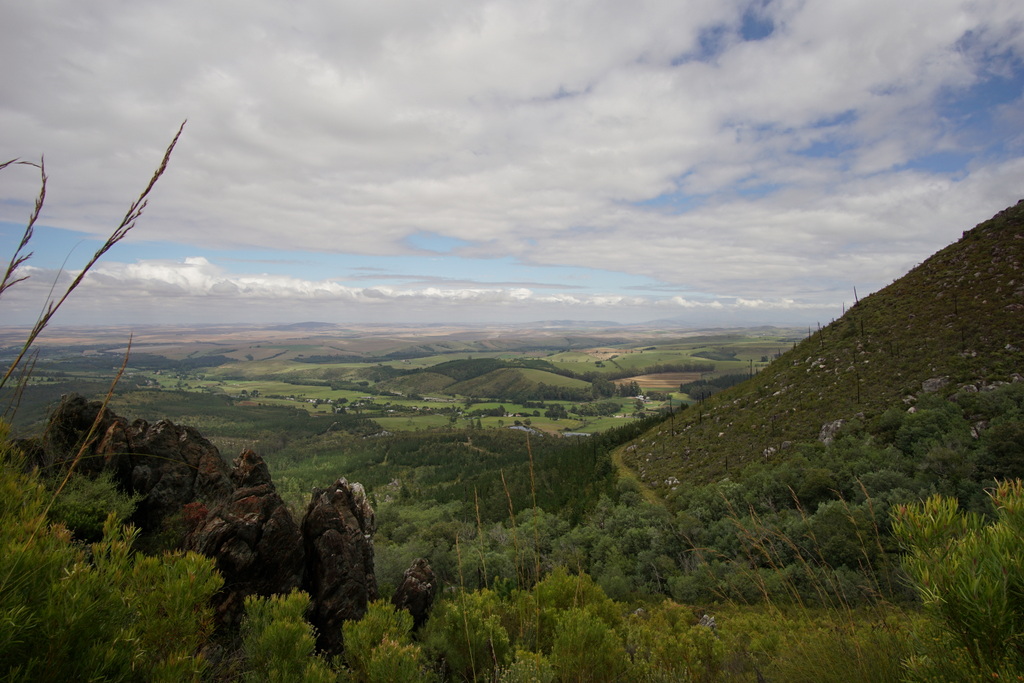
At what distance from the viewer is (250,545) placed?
29.9 feet

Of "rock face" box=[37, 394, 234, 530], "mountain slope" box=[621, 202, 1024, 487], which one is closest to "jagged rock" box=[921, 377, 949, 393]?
"mountain slope" box=[621, 202, 1024, 487]

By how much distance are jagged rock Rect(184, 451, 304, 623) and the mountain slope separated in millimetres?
34448

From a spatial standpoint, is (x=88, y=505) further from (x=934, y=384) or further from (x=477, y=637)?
(x=934, y=384)

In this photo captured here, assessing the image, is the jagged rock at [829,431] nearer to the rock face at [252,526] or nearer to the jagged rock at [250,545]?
the rock face at [252,526]

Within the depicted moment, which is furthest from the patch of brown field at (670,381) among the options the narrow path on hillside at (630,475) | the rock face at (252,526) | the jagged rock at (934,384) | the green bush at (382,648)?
the green bush at (382,648)

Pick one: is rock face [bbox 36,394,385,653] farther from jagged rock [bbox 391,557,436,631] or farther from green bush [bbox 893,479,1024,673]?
green bush [bbox 893,479,1024,673]

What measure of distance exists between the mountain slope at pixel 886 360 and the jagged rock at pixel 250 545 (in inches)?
1356

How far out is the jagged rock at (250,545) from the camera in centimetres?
858

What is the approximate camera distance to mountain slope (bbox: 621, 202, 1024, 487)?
101ft

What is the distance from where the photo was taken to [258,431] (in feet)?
414

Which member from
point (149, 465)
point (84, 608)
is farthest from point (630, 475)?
point (84, 608)

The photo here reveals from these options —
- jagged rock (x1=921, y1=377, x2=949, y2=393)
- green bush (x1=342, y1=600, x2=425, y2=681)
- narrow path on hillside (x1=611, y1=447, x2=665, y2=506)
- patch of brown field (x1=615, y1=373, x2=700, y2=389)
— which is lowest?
patch of brown field (x1=615, y1=373, x2=700, y2=389)

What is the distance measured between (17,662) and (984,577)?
5.00 meters

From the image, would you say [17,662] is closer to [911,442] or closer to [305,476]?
[911,442]
